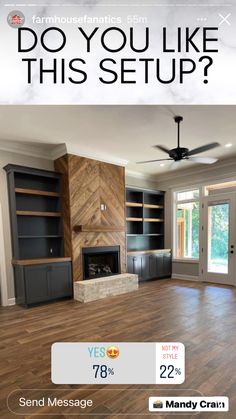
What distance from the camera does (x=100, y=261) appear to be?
5.12 m

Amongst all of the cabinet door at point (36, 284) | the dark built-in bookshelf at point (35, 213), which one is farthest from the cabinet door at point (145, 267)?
the cabinet door at point (36, 284)

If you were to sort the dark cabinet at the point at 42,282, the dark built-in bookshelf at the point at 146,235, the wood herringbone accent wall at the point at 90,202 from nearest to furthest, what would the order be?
1. the dark cabinet at the point at 42,282
2. the wood herringbone accent wall at the point at 90,202
3. the dark built-in bookshelf at the point at 146,235

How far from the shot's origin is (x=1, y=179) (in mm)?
3934

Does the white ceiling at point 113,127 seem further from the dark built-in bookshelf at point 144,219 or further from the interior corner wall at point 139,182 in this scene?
the dark built-in bookshelf at point 144,219

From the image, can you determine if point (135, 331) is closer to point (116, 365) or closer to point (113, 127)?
point (116, 365)

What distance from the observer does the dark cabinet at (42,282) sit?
3.68 m

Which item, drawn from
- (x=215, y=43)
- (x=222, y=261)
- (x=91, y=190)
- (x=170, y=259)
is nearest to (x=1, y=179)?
(x=91, y=190)

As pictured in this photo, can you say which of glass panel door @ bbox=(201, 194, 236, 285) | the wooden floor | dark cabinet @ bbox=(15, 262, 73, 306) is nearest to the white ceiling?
glass panel door @ bbox=(201, 194, 236, 285)

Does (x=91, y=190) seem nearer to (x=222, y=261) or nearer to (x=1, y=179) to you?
(x=1, y=179)

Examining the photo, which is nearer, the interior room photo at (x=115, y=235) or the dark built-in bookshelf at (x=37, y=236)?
the interior room photo at (x=115, y=235)

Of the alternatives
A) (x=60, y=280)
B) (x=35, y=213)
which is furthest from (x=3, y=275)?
(x=35, y=213)

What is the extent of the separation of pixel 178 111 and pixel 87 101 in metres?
1.94

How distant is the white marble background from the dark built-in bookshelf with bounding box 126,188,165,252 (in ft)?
13.9

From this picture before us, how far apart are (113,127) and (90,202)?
174cm
